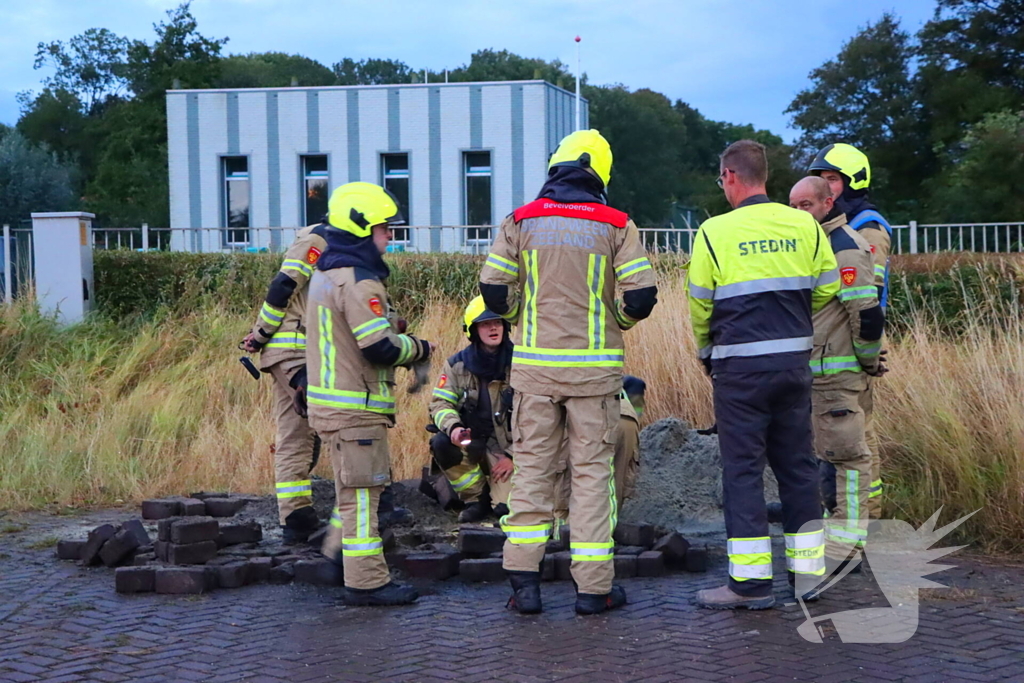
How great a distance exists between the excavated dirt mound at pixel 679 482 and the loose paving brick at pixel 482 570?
1.40m

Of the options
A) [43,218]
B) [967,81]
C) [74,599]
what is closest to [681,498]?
[74,599]

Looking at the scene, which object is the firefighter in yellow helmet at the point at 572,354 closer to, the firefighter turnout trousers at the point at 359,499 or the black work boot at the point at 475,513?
the firefighter turnout trousers at the point at 359,499

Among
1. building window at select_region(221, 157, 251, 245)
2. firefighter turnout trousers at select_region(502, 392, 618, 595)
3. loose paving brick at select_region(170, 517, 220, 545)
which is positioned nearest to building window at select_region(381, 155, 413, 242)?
building window at select_region(221, 157, 251, 245)

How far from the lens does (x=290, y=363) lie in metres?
6.80

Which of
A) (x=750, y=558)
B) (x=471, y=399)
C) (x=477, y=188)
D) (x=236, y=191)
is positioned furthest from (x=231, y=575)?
(x=236, y=191)

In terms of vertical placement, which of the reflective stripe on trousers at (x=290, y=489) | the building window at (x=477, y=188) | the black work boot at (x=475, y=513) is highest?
the building window at (x=477, y=188)

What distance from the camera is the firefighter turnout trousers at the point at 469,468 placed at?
697 cm

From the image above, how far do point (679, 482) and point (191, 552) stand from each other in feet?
10.1

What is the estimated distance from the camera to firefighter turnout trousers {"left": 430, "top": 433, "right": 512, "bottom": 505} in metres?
6.97

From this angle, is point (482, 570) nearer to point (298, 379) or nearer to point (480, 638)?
point (480, 638)

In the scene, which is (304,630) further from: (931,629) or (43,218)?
(43,218)

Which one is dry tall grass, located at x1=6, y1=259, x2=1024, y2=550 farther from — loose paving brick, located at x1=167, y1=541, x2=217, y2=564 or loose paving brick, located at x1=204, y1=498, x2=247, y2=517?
loose paving brick, located at x1=167, y1=541, x2=217, y2=564

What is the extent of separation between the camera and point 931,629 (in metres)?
4.84

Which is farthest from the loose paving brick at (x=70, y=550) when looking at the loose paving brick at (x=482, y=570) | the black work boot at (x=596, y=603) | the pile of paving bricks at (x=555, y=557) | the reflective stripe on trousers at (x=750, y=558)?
the reflective stripe on trousers at (x=750, y=558)
